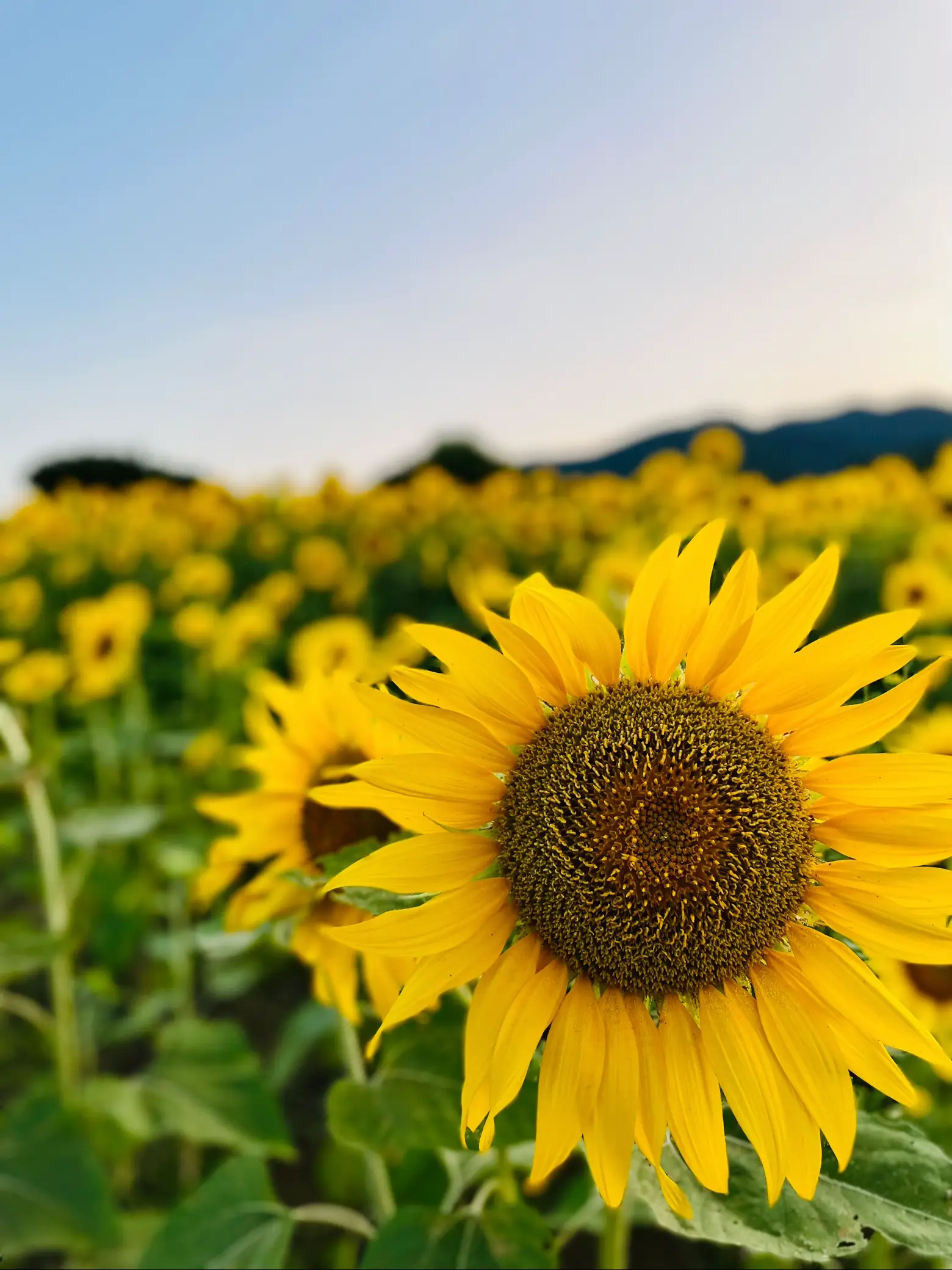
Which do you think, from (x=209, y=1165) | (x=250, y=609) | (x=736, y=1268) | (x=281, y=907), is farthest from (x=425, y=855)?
(x=250, y=609)

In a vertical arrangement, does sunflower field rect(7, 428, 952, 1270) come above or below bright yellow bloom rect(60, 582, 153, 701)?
above

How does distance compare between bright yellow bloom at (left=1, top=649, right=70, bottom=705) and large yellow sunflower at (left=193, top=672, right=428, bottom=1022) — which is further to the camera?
bright yellow bloom at (left=1, top=649, right=70, bottom=705)

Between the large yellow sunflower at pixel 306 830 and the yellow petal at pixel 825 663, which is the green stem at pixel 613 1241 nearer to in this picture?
the large yellow sunflower at pixel 306 830

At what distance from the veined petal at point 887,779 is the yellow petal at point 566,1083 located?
29 cm

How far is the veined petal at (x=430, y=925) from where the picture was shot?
0.75 meters

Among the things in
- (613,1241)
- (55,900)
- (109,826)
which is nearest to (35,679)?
(109,826)

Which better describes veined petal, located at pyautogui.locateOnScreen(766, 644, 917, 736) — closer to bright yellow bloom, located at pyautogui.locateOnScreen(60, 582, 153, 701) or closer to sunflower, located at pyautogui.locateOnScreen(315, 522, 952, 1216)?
sunflower, located at pyautogui.locateOnScreen(315, 522, 952, 1216)

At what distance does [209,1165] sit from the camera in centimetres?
289

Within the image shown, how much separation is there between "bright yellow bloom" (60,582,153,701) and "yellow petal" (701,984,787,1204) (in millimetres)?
3720

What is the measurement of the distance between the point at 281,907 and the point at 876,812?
0.65 meters

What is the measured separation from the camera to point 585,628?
0.80 m

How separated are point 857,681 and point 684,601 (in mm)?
153

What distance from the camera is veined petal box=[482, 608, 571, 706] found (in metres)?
0.77

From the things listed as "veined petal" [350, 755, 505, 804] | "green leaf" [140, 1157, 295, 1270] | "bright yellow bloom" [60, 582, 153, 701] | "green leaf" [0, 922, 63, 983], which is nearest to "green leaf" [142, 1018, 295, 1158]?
"green leaf" [0, 922, 63, 983]
